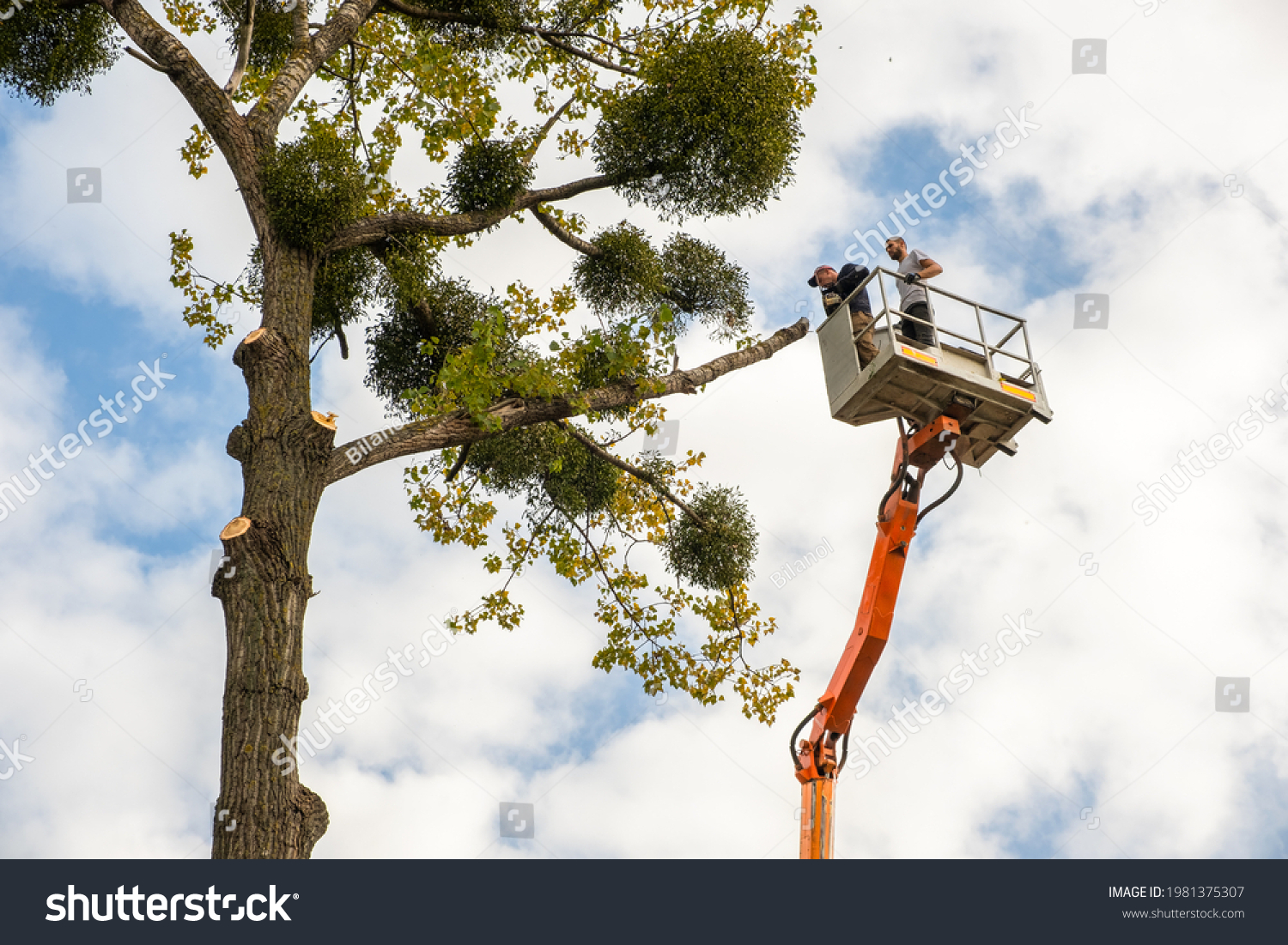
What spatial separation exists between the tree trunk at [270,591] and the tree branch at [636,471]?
2856mm

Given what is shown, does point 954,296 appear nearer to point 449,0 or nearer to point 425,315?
point 425,315

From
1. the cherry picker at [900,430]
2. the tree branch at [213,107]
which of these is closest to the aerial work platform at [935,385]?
the cherry picker at [900,430]

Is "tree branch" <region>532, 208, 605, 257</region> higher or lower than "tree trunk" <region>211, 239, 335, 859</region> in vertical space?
higher

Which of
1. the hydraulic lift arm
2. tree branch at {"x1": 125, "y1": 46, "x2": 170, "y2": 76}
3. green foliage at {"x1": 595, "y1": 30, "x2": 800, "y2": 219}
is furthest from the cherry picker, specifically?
tree branch at {"x1": 125, "y1": 46, "x2": 170, "y2": 76}

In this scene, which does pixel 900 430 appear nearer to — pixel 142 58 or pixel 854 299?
pixel 854 299

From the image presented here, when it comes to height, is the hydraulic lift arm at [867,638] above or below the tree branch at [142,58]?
below

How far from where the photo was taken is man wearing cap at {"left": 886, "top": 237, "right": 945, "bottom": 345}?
299 inches

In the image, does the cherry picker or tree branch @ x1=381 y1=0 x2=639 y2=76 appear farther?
tree branch @ x1=381 y1=0 x2=639 y2=76

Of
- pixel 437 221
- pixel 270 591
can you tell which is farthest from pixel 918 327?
pixel 270 591

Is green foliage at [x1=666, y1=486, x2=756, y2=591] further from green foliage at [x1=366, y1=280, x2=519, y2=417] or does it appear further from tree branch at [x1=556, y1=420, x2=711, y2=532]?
green foliage at [x1=366, y1=280, x2=519, y2=417]

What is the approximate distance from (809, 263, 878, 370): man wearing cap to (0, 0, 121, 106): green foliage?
6.79 metres

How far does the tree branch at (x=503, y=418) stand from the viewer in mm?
7250

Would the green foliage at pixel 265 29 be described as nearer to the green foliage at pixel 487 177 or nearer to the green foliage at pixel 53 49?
the green foliage at pixel 53 49

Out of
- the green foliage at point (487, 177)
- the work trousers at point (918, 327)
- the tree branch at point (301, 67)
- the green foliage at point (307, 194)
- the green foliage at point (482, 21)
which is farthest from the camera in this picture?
the green foliage at point (482, 21)
